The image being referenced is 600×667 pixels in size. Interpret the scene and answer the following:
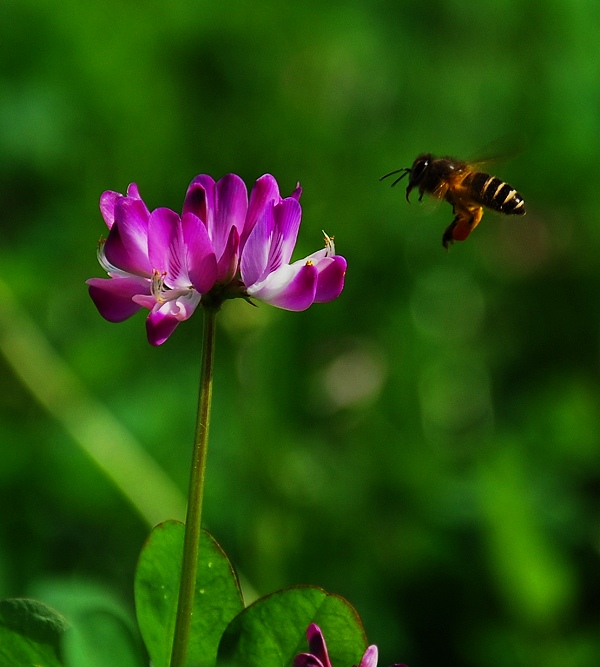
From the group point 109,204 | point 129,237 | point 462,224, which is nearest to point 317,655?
point 129,237

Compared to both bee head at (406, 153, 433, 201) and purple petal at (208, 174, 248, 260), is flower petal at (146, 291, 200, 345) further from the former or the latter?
bee head at (406, 153, 433, 201)

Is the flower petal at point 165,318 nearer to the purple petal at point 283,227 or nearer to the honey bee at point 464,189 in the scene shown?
the purple petal at point 283,227

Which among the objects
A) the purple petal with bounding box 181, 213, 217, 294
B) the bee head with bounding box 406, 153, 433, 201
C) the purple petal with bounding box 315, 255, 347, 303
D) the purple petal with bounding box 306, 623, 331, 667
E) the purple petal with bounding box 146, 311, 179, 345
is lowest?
the purple petal with bounding box 306, 623, 331, 667

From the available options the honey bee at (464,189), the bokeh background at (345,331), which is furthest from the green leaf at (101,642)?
the honey bee at (464,189)

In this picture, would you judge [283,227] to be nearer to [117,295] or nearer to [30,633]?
[117,295]

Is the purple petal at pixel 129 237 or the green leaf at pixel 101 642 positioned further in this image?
the purple petal at pixel 129 237

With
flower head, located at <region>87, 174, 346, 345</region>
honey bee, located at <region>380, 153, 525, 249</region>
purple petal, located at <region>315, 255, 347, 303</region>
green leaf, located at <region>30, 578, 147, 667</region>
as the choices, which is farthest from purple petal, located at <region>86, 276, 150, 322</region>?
honey bee, located at <region>380, 153, 525, 249</region>
